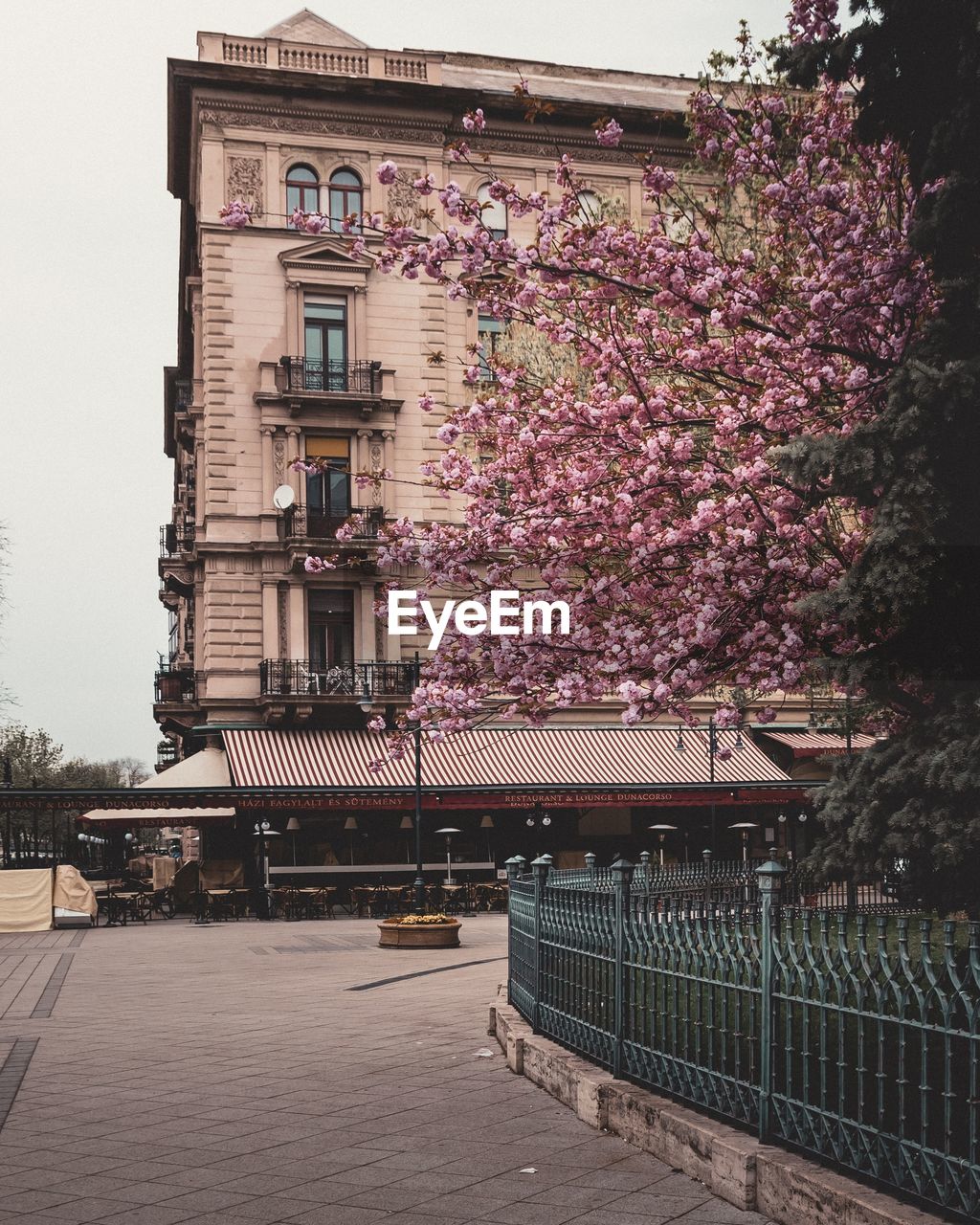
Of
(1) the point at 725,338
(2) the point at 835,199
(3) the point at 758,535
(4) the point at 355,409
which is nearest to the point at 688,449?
(3) the point at 758,535

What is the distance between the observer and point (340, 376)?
3391 cm

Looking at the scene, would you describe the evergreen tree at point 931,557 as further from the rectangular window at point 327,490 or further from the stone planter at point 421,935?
the rectangular window at point 327,490

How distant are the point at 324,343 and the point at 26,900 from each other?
1461 cm

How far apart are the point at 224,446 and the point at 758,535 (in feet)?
77.5

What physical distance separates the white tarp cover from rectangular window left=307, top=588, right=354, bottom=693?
795 cm

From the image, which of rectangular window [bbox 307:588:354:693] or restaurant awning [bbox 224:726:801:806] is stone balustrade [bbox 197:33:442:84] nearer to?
rectangular window [bbox 307:588:354:693]

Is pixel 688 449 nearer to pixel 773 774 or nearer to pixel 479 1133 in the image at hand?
pixel 479 1133

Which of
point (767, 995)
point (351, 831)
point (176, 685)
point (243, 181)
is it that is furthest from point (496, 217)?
point (767, 995)

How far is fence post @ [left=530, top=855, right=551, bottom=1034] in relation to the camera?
33.3ft

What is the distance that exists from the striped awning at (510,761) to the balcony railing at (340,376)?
8239 millimetres

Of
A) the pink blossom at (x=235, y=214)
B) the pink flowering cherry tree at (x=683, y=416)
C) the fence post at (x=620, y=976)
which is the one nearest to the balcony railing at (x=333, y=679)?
the pink flowering cherry tree at (x=683, y=416)

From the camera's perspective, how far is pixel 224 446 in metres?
33.1

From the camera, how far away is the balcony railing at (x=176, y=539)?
4112 cm
